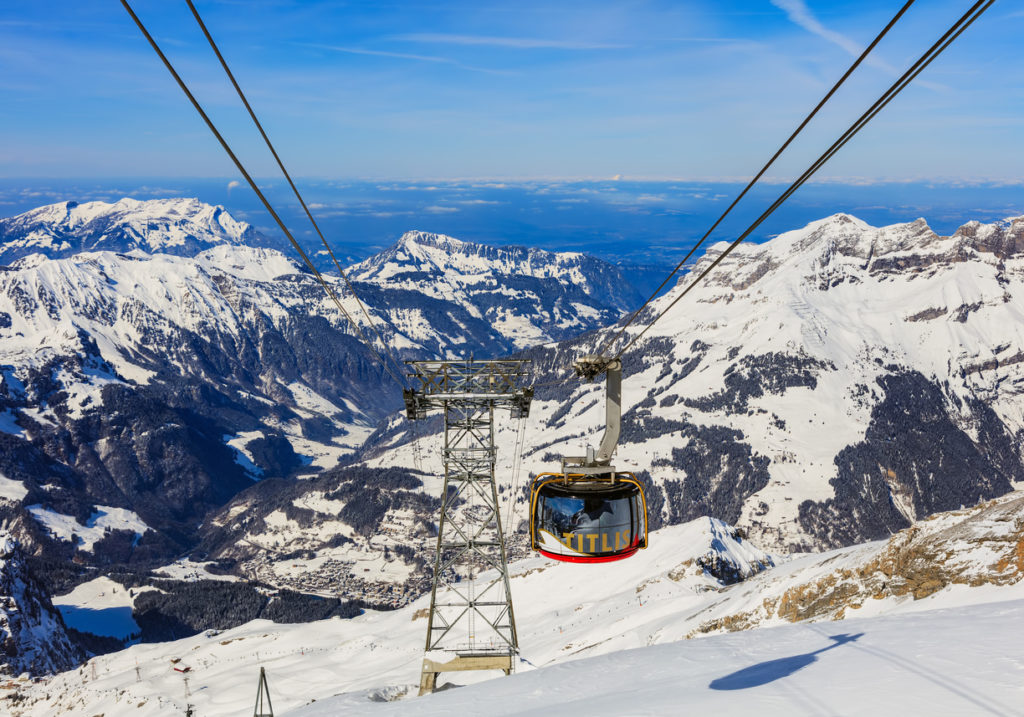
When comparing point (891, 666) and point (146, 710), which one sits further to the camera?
point (146, 710)

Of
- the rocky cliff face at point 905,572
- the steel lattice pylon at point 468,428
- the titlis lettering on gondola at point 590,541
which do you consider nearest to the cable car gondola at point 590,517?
the titlis lettering on gondola at point 590,541

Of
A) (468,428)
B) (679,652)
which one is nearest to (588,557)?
(679,652)

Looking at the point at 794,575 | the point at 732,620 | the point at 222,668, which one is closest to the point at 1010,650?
the point at 732,620

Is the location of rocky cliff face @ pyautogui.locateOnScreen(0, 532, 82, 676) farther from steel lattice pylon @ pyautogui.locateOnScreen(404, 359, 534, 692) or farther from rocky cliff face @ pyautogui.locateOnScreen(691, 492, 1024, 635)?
rocky cliff face @ pyautogui.locateOnScreen(691, 492, 1024, 635)

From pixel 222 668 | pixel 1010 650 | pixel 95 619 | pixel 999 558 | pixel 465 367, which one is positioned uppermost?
pixel 465 367

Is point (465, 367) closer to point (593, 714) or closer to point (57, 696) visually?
point (593, 714)

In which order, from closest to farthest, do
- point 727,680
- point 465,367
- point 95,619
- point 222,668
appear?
point 727,680 → point 465,367 → point 222,668 → point 95,619
